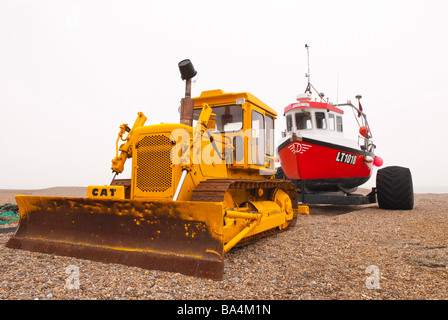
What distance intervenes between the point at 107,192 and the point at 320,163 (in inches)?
308

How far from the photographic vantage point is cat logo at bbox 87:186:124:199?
510cm

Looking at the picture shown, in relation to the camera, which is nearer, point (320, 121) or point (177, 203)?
point (177, 203)

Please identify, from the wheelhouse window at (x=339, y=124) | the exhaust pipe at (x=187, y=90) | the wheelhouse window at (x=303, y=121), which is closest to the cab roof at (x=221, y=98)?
the exhaust pipe at (x=187, y=90)

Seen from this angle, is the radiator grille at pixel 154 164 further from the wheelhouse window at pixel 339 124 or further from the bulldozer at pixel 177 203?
the wheelhouse window at pixel 339 124

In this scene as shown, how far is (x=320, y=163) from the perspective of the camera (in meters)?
11.2

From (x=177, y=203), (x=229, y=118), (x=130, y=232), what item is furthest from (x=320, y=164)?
(x=130, y=232)

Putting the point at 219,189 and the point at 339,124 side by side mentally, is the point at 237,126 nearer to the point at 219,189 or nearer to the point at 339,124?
the point at 219,189

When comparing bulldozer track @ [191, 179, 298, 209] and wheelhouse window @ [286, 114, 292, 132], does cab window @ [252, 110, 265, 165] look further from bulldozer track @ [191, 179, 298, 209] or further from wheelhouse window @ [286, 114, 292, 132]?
wheelhouse window @ [286, 114, 292, 132]

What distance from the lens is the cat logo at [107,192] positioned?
16.7ft

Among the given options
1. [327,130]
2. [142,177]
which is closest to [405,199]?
[327,130]

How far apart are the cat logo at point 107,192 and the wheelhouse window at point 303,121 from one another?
28.0 feet

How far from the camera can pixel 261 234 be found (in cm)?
605
